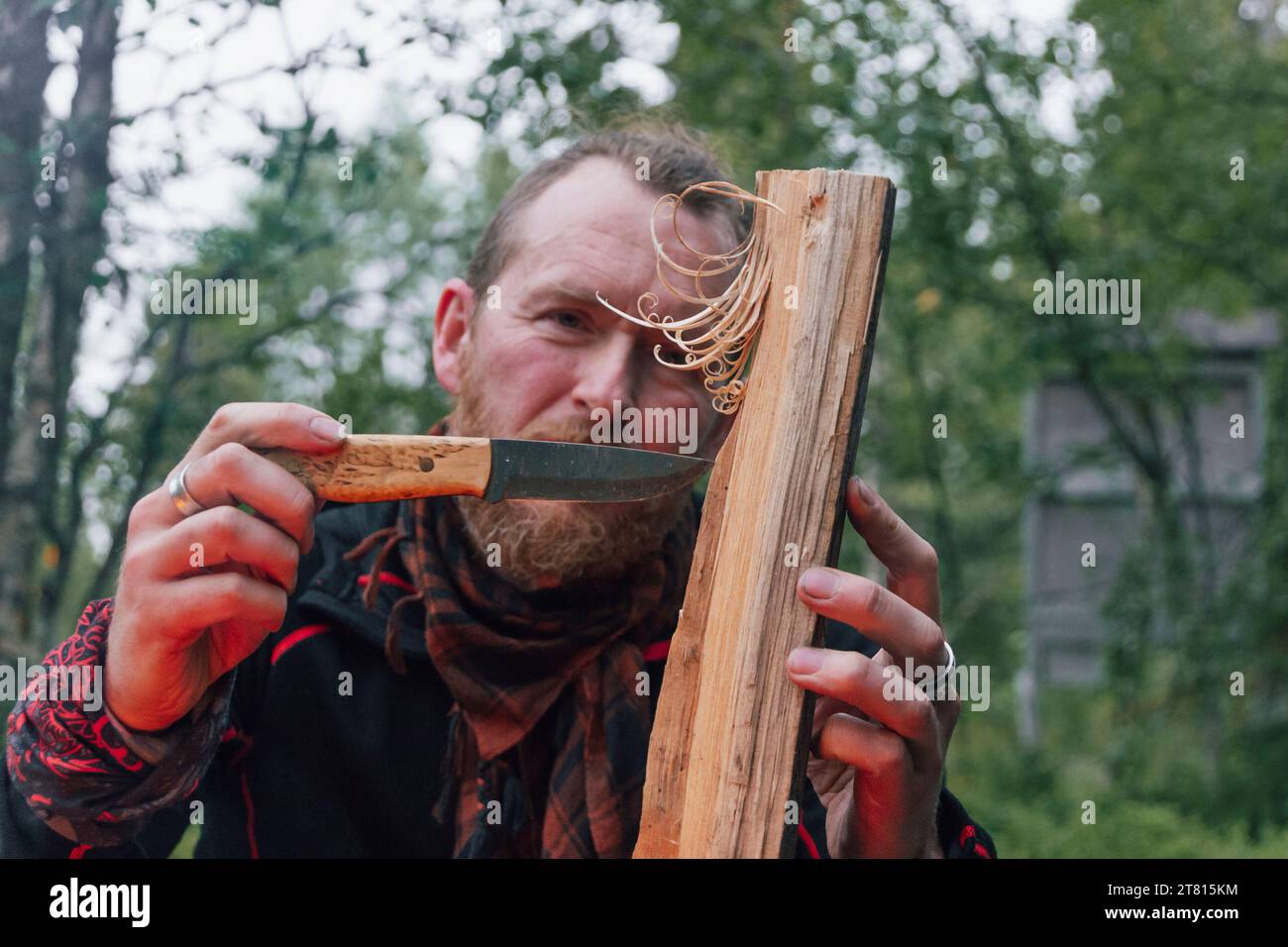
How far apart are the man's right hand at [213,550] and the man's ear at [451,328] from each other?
42.6 inches

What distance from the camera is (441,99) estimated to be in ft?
15.4

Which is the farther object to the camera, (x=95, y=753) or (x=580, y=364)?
(x=580, y=364)

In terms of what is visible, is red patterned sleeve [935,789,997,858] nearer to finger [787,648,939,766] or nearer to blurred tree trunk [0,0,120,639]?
finger [787,648,939,766]

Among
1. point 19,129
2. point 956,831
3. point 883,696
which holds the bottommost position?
point 956,831

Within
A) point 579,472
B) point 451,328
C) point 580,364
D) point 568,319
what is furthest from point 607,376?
point 451,328

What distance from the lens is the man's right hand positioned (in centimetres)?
189

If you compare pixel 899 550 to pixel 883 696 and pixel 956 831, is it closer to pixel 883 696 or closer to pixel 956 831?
pixel 883 696

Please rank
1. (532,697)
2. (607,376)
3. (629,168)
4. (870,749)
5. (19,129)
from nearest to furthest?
(870,749), (607,376), (532,697), (629,168), (19,129)

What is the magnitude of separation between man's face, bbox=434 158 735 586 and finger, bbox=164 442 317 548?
0.74 m

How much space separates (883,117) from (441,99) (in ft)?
7.63

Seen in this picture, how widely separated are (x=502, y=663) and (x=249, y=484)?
0.91 m

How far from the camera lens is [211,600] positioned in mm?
1892
